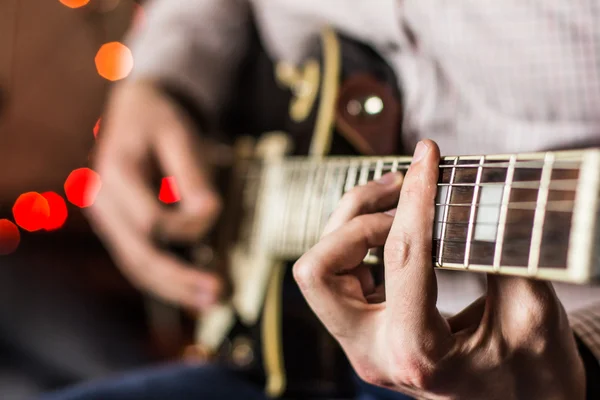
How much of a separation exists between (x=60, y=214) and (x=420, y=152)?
1.22 metres

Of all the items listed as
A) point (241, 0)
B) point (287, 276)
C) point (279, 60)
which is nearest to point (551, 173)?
point (287, 276)

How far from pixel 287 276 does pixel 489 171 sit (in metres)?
0.32

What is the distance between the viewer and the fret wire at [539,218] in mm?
218

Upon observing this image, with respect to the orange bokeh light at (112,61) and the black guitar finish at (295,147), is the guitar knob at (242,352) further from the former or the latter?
the orange bokeh light at (112,61)

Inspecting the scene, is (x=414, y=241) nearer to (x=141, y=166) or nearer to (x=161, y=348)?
(x=141, y=166)

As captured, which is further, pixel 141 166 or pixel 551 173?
pixel 141 166

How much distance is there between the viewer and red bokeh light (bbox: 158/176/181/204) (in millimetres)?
750

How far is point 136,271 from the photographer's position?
82cm

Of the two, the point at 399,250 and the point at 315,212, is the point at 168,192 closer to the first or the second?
the point at 315,212

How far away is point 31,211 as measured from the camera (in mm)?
1312

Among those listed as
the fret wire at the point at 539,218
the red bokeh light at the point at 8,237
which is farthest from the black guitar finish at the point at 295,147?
the red bokeh light at the point at 8,237

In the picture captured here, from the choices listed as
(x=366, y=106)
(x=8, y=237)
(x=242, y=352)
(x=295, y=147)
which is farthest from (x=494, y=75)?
(x=8, y=237)

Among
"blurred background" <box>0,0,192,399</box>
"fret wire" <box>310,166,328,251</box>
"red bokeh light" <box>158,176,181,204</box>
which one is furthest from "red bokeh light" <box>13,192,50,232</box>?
"fret wire" <box>310,166,328,251</box>

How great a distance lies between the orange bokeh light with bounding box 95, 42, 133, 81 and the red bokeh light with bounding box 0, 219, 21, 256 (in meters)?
0.42
